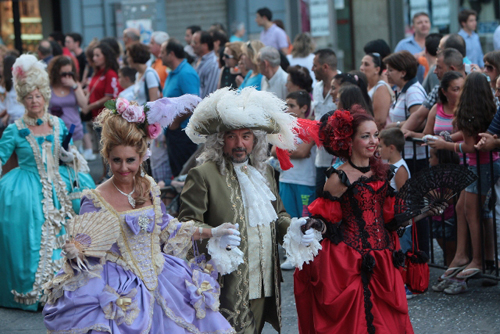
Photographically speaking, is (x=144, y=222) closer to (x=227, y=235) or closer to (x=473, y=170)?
(x=227, y=235)

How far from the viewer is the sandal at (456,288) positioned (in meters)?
5.69

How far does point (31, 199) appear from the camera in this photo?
6.18m

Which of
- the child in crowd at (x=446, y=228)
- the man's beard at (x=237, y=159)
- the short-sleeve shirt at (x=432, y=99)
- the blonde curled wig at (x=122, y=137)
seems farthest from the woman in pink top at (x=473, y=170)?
the blonde curled wig at (x=122, y=137)

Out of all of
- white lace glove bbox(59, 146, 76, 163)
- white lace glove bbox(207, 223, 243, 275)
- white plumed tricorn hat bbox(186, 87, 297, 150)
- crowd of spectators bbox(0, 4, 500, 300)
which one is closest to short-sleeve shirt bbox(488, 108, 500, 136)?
crowd of spectators bbox(0, 4, 500, 300)

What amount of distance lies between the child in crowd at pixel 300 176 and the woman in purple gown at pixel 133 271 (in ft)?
9.20

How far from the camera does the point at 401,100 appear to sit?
6.94 metres

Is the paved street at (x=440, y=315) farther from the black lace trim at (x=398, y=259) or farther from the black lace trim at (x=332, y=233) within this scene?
the black lace trim at (x=332, y=233)

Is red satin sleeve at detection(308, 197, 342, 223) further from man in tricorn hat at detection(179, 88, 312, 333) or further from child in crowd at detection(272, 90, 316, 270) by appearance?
child in crowd at detection(272, 90, 316, 270)

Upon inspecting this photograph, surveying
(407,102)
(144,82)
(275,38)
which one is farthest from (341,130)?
(275,38)

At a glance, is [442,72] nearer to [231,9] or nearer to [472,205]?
[472,205]

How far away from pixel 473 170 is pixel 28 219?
152 inches

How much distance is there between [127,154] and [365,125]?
1491 mm

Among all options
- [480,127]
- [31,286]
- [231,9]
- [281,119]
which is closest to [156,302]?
[281,119]

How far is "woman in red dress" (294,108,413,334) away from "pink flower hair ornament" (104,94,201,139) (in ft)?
3.26
